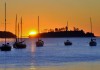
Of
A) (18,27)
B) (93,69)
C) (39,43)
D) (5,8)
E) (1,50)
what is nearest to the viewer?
(93,69)

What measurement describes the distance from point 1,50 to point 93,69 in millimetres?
48464

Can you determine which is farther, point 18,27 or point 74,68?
point 18,27

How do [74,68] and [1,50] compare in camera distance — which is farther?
[1,50]

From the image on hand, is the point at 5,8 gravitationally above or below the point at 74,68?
above

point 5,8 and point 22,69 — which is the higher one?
point 5,8

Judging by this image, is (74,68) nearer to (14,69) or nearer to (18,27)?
(14,69)

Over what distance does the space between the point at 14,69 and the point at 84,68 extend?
22.2 feet

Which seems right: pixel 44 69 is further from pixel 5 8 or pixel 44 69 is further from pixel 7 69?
pixel 5 8

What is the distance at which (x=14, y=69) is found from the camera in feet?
149

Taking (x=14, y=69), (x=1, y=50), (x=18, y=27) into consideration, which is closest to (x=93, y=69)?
(x=14, y=69)

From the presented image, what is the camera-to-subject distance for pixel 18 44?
347 feet

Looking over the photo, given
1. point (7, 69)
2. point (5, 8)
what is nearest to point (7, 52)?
point (5, 8)

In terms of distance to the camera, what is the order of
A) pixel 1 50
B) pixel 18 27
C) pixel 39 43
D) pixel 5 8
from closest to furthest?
pixel 5 8 < pixel 1 50 < pixel 18 27 < pixel 39 43

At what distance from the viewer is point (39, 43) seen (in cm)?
12744
